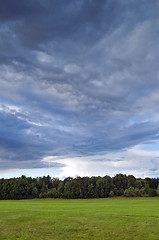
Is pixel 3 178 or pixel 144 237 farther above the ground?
pixel 3 178

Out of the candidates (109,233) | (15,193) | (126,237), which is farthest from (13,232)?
(15,193)

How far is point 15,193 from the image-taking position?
120188 mm

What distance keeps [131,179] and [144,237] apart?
414ft

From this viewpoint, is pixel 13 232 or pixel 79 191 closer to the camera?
pixel 13 232

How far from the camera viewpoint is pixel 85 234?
58.1 feet

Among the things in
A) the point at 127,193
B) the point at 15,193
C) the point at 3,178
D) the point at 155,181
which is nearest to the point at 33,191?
the point at 15,193

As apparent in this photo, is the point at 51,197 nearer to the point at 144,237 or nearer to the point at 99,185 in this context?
the point at 99,185

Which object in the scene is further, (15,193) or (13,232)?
(15,193)

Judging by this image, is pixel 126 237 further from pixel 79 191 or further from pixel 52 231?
pixel 79 191

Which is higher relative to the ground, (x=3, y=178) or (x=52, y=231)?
(x=3, y=178)

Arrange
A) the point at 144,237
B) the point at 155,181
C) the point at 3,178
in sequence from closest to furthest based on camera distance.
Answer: the point at 144,237, the point at 3,178, the point at 155,181

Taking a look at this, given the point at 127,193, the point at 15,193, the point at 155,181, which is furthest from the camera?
the point at 155,181

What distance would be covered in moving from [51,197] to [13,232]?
96954 millimetres

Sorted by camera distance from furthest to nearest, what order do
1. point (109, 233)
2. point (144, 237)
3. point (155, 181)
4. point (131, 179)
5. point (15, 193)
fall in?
point (155, 181) < point (131, 179) < point (15, 193) < point (109, 233) < point (144, 237)
